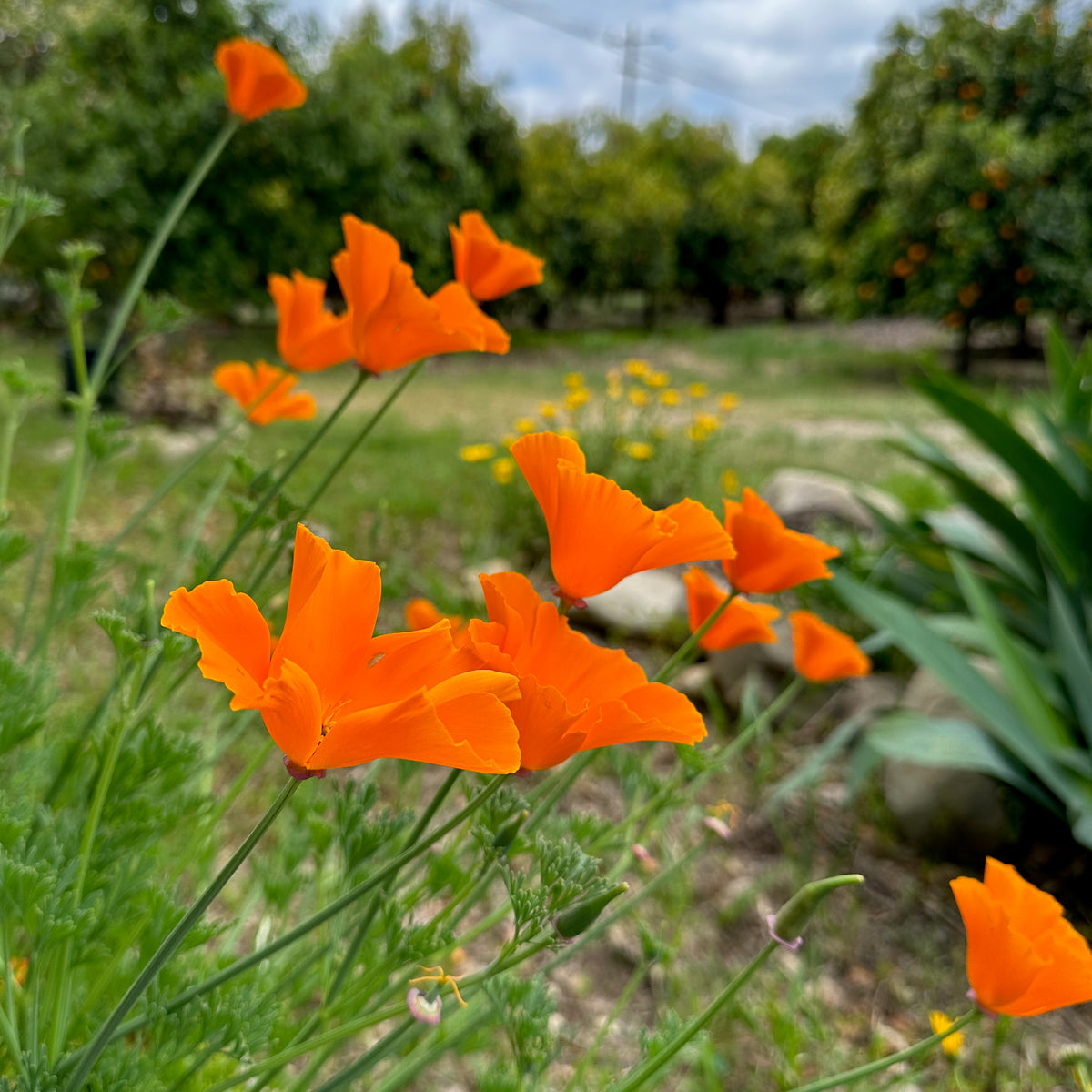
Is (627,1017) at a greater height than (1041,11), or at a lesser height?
lesser

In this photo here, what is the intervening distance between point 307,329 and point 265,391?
0.09 m

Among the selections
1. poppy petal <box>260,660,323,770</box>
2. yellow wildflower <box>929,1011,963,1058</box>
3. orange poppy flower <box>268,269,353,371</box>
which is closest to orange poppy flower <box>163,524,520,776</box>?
poppy petal <box>260,660,323,770</box>

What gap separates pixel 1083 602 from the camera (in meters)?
1.85

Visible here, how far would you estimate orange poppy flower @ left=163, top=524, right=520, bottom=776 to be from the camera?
344mm

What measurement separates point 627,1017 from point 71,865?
1.14 meters

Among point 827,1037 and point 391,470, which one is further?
point 391,470

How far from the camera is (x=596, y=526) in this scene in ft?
1.46

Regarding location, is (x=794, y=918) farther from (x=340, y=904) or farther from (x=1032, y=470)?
(x=1032, y=470)

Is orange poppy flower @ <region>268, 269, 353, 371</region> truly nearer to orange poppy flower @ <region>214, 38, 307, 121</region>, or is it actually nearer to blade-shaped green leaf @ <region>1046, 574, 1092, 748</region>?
orange poppy flower @ <region>214, 38, 307, 121</region>

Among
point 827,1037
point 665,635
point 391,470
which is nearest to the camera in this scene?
point 827,1037

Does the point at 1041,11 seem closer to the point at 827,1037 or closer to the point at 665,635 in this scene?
the point at 665,635

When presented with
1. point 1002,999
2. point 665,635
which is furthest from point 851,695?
point 1002,999

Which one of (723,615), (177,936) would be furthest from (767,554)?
(177,936)

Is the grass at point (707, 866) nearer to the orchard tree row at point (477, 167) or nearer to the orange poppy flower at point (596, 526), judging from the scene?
the orange poppy flower at point (596, 526)
